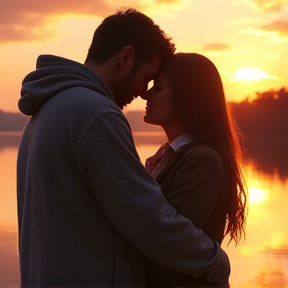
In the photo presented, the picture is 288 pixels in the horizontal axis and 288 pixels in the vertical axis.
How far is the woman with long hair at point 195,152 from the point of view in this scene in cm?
222

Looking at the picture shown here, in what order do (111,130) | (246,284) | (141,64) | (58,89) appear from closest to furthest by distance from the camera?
(111,130)
(58,89)
(141,64)
(246,284)

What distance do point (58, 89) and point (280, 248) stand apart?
34.2 ft

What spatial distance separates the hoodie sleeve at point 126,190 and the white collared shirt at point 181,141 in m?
0.55

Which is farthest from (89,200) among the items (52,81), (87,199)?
(52,81)

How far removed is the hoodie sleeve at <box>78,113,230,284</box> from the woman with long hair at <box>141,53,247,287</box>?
291 mm

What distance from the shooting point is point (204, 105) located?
2480 mm

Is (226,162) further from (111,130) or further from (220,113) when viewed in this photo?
(111,130)

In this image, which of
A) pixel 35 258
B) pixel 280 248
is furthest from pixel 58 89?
pixel 280 248

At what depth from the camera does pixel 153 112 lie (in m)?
2.54

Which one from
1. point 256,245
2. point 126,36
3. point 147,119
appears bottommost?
point 256,245

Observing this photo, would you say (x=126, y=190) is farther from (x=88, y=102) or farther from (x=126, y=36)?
(x=126, y=36)

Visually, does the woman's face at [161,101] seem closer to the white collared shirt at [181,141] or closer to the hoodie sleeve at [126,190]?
the white collared shirt at [181,141]

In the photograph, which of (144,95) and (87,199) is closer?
(87,199)

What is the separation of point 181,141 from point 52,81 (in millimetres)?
651
